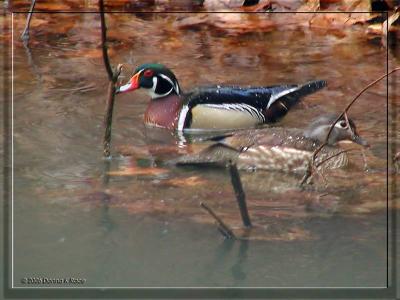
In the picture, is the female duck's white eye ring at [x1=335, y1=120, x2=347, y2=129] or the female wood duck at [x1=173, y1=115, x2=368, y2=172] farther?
the female duck's white eye ring at [x1=335, y1=120, x2=347, y2=129]

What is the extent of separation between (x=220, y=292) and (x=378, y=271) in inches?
32.0

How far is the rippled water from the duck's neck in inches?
5.3

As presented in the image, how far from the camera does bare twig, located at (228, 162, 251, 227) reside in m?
5.27

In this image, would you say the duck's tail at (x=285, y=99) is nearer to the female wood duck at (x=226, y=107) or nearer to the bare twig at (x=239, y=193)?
the female wood duck at (x=226, y=107)

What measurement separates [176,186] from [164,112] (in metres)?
1.93

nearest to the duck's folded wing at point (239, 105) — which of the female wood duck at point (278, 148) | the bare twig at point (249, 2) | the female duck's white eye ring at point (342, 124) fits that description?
A: the female wood duck at point (278, 148)

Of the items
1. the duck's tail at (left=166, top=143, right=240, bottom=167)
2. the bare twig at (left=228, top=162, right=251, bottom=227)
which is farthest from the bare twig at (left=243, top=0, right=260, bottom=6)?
the bare twig at (left=228, top=162, right=251, bottom=227)

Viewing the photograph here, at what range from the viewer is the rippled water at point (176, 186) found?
5168 millimetres

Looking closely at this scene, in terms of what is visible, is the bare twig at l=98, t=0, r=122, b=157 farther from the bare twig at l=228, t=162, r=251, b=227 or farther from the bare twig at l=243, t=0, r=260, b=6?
the bare twig at l=243, t=0, r=260, b=6

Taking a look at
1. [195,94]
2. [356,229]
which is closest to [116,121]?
[195,94]

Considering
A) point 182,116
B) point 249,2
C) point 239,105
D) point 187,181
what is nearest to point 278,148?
point 187,181

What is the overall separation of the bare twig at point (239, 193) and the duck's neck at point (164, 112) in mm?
2660

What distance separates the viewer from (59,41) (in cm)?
990

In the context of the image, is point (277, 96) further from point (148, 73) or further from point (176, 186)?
point (176, 186)
